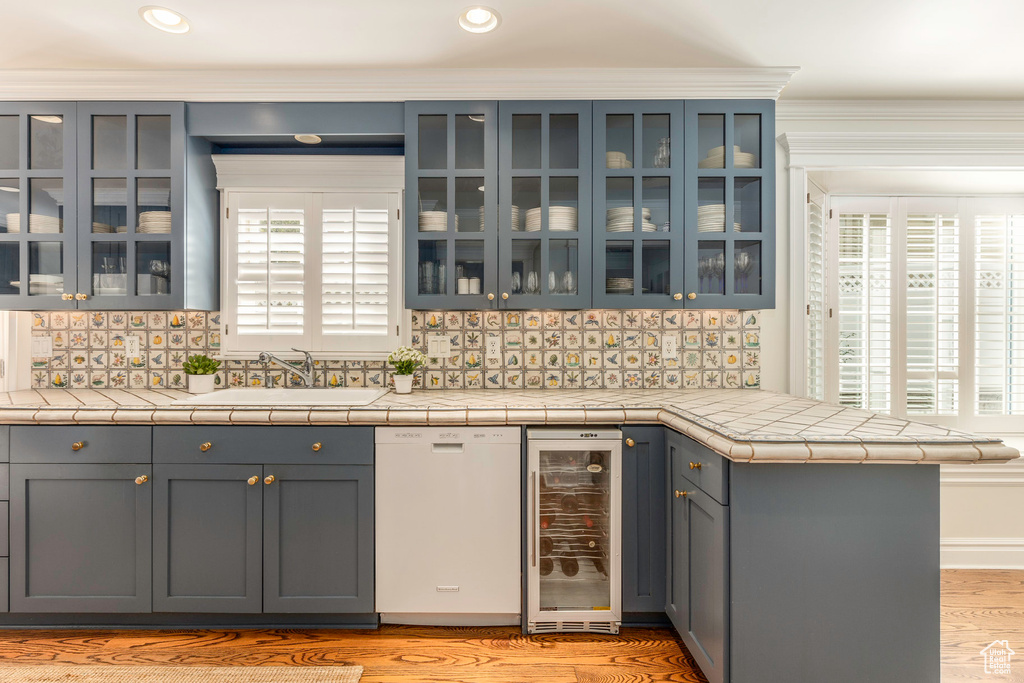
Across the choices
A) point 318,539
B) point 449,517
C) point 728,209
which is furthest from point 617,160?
point 318,539

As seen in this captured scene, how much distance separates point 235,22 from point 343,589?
2203 mm

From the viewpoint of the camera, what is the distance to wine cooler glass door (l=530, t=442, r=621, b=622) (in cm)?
202

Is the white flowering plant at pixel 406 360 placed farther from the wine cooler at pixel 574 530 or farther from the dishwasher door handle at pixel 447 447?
the wine cooler at pixel 574 530

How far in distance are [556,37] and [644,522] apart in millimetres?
1953

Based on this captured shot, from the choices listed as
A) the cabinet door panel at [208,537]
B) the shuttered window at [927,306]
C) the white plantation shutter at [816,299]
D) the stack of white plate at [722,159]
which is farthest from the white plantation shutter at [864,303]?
the cabinet door panel at [208,537]

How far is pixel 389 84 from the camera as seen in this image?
7.56ft

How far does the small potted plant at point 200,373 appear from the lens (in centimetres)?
243

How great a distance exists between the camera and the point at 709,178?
2309 millimetres

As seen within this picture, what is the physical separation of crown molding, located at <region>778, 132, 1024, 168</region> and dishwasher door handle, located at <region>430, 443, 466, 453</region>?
223 cm

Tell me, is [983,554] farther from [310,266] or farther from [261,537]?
[310,266]

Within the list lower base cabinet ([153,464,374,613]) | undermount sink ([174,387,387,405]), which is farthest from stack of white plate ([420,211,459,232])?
lower base cabinet ([153,464,374,613])

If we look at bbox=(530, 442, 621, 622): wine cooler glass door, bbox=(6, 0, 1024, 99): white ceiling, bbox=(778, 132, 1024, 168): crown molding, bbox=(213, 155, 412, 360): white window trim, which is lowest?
bbox=(530, 442, 621, 622): wine cooler glass door

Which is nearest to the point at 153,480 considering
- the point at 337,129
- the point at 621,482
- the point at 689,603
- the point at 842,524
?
the point at 337,129

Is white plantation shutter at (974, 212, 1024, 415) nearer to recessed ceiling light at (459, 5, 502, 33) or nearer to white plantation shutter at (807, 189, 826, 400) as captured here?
white plantation shutter at (807, 189, 826, 400)
